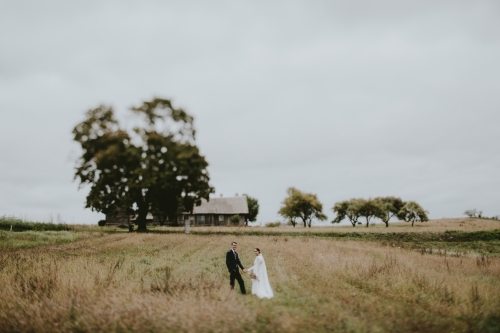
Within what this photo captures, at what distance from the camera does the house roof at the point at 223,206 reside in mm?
69875

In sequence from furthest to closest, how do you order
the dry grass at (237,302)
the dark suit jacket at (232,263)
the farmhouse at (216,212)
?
the farmhouse at (216,212) → the dark suit jacket at (232,263) → the dry grass at (237,302)

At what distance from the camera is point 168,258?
18.2m

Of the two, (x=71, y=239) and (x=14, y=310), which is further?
(x=71, y=239)

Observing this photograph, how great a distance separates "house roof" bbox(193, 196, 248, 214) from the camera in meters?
69.9

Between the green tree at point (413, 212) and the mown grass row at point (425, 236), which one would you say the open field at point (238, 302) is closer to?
the mown grass row at point (425, 236)

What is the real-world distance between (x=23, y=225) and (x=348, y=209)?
58518 millimetres

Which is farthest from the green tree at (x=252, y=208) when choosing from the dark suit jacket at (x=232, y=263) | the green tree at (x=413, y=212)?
the dark suit jacket at (x=232, y=263)

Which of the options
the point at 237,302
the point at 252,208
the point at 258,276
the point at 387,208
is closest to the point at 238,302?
the point at 237,302

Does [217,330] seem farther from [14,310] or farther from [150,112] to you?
[150,112]

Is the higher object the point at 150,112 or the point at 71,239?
the point at 150,112

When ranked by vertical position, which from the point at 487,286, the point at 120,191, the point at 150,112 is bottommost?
the point at 487,286

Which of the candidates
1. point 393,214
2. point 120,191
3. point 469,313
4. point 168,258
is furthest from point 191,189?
point 393,214

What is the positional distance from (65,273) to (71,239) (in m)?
17.8

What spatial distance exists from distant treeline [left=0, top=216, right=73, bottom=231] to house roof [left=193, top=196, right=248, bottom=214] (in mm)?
33931
